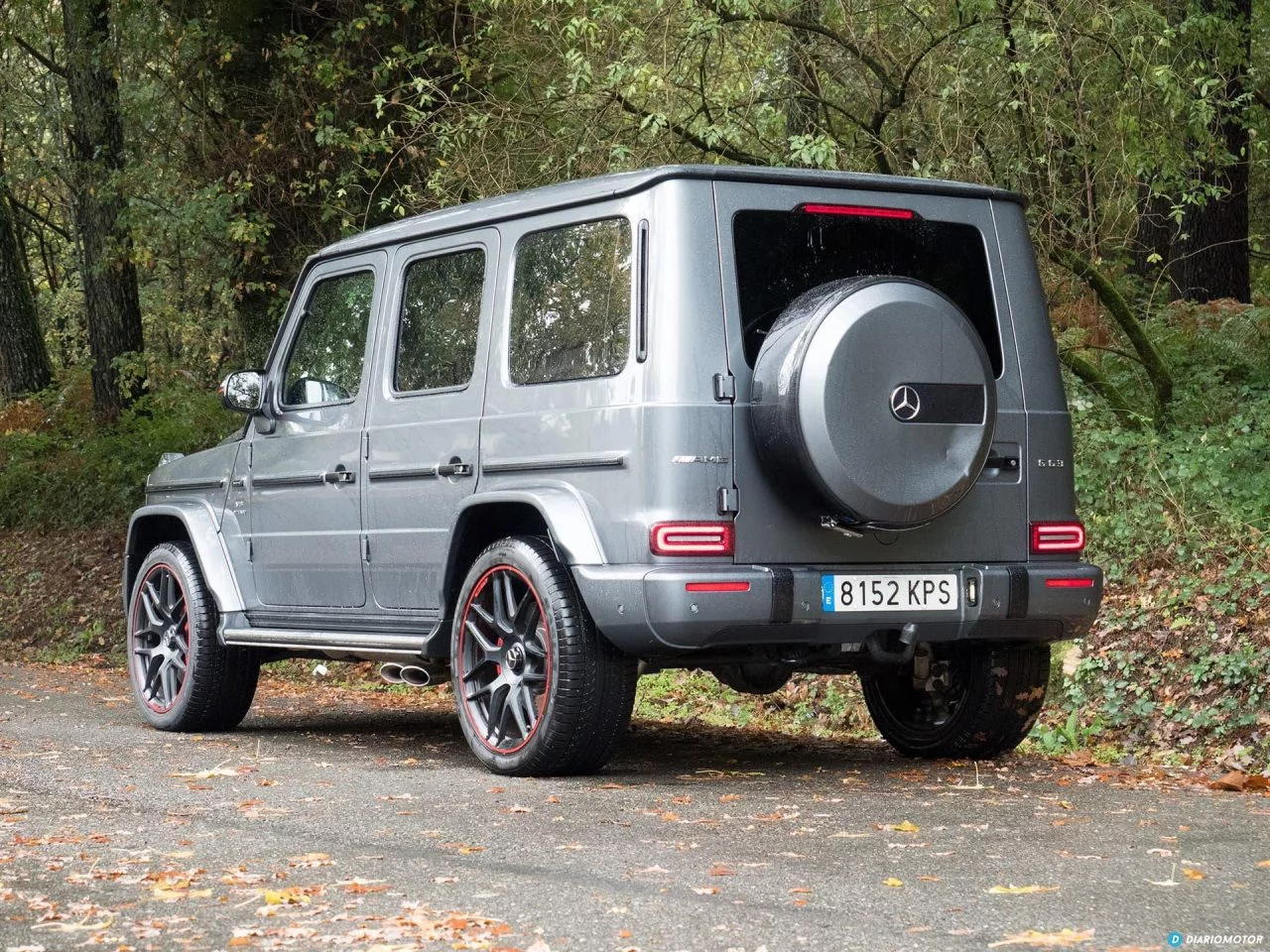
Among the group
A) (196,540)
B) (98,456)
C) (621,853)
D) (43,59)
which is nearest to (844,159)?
(196,540)

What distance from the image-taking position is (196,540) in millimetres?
8820

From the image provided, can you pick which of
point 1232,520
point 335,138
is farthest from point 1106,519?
point 335,138

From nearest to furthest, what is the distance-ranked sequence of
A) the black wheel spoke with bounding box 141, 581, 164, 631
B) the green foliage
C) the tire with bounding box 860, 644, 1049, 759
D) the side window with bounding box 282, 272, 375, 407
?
1. the tire with bounding box 860, 644, 1049, 759
2. the side window with bounding box 282, 272, 375, 407
3. the black wheel spoke with bounding box 141, 581, 164, 631
4. the green foliage

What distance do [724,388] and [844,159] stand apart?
17.7 feet

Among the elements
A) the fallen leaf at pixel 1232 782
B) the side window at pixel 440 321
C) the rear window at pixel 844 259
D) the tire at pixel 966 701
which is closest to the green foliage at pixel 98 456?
the side window at pixel 440 321

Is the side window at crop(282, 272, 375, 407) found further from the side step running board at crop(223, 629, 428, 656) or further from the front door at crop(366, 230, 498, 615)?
the side step running board at crop(223, 629, 428, 656)

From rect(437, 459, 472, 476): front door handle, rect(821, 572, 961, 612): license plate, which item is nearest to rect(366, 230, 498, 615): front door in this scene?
rect(437, 459, 472, 476): front door handle

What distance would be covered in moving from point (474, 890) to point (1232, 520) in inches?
275

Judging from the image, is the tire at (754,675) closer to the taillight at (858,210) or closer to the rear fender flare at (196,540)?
the taillight at (858,210)

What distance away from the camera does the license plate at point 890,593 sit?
6.49 metres

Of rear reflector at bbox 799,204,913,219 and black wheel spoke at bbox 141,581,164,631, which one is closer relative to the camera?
rear reflector at bbox 799,204,913,219

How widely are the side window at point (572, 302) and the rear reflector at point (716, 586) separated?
85 centimetres

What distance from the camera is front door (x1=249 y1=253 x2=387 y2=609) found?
313 inches

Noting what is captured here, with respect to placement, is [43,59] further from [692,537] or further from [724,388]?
[692,537]
